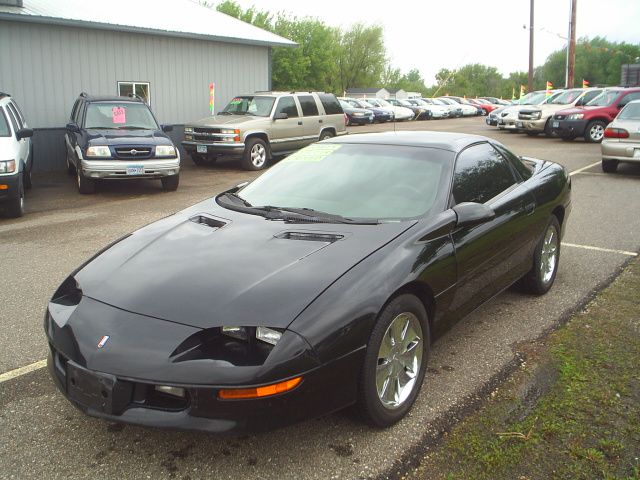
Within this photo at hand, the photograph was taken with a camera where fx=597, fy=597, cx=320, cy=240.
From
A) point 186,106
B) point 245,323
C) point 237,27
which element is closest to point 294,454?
point 245,323

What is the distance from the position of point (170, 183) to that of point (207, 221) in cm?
798

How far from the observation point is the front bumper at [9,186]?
335 inches

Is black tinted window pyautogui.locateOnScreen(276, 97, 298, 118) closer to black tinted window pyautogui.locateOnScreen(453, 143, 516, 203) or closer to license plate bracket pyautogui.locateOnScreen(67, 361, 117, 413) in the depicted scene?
black tinted window pyautogui.locateOnScreen(453, 143, 516, 203)

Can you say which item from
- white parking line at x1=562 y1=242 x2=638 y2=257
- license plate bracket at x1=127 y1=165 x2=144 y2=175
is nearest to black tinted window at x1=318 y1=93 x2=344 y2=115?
license plate bracket at x1=127 y1=165 x2=144 y2=175

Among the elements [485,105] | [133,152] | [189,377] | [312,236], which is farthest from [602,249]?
[485,105]

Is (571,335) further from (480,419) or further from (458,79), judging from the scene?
(458,79)

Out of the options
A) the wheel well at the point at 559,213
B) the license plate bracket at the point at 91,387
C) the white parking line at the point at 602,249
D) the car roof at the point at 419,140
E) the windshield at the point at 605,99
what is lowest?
the white parking line at the point at 602,249

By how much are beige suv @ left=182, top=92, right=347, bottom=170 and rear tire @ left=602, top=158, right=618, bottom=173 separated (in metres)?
6.81

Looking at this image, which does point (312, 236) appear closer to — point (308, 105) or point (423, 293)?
point (423, 293)

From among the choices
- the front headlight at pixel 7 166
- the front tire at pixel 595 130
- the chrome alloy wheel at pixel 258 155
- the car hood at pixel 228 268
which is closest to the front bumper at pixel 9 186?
the front headlight at pixel 7 166

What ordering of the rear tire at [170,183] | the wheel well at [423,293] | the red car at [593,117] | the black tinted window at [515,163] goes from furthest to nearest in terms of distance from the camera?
the red car at [593,117], the rear tire at [170,183], the black tinted window at [515,163], the wheel well at [423,293]

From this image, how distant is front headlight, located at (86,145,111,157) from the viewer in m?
10.5

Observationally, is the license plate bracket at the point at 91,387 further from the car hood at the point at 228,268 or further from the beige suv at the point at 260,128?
the beige suv at the point at 260,128

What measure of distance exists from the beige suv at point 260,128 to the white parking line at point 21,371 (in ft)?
34.6
